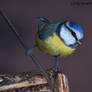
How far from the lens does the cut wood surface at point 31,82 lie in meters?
0.62

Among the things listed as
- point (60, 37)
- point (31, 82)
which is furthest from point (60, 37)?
point (31, 82)

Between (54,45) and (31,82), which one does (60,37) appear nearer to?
(54,45)

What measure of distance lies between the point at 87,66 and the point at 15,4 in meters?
0.45

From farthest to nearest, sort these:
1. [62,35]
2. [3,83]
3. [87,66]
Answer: [87,66] < [62,35] < [3,83]

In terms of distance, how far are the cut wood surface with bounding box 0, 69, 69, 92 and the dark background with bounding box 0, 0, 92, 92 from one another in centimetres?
30

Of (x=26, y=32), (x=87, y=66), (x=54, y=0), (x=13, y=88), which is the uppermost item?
(x=54, y=0)

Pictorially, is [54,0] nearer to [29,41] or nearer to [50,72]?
[29,41]

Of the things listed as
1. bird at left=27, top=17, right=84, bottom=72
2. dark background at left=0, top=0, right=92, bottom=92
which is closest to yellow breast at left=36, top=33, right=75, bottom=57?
bird at left=27, top=17, right=84, bottom=72

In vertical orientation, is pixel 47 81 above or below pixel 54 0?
below

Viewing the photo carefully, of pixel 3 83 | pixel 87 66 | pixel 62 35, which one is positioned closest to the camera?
pixel 3 83

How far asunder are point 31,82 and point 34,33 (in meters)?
0.37

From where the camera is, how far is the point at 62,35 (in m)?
0.72

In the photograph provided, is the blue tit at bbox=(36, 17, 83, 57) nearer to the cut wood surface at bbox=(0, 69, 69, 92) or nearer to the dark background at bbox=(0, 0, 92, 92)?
the cut wood surface at bbox=(0, 69, 69, 92)

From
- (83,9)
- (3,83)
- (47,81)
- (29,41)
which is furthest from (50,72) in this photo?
(83,9)
